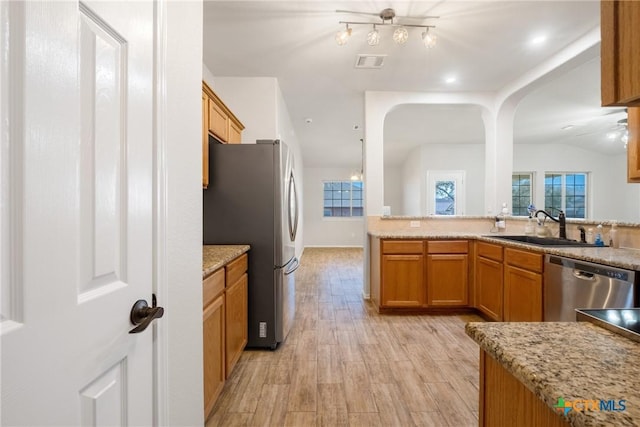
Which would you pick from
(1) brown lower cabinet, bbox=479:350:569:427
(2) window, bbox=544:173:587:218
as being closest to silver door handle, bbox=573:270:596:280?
(1) brown lower cabinet, bbox=479:350:569:427

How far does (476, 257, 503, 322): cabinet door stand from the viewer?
2623mm

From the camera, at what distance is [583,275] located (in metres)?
1.82

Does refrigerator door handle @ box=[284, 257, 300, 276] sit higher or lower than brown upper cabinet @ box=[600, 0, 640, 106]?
lower

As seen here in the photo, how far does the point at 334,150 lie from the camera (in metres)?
7.04

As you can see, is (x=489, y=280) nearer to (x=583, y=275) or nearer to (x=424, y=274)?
(x=424, y=274)

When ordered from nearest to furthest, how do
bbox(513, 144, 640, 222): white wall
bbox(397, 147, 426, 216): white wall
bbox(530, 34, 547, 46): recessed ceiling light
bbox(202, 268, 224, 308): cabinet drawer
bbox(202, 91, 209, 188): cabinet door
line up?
bbox(202, 268, 224, 308): cabinet drawer, bbox(202, 91, 209, 188): cabinet door, bbox(530, 34, 547, 46): recessed ceiling light, bbox(513, 144, 640, 222): white wall, bbox(397, 147, 426, 216): white wall

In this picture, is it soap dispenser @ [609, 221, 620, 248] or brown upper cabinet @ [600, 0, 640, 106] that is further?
soap dispenser @ [609, 221, 620, 248]

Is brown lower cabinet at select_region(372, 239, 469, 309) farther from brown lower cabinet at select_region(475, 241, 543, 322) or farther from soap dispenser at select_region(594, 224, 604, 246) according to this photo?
soap dispenser at select_region(594, 224, 604, 246)

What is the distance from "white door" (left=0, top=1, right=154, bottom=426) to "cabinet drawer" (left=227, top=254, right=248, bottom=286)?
0.98 meters

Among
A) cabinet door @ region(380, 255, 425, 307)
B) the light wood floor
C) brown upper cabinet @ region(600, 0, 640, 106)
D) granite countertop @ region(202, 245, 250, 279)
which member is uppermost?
brown upper cabinet @ region(600, 0, 640, 106)

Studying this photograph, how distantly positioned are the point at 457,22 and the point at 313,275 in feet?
13.3

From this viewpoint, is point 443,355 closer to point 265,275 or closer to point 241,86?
point 265,275

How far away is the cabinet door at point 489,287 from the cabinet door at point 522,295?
90mm

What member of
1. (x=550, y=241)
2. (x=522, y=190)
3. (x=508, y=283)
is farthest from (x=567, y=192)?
(x=508, y=283)
